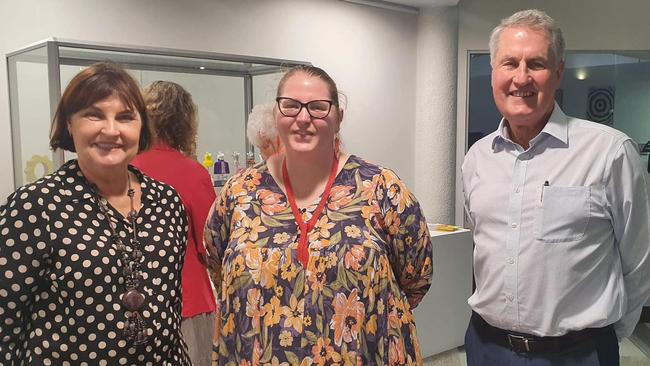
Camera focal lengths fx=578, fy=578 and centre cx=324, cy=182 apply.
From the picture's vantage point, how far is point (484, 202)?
1.91m

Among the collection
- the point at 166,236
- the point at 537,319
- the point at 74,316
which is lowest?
the point at 537,319

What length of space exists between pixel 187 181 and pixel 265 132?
430mm

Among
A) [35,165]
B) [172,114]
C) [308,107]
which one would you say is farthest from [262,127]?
[35,165]

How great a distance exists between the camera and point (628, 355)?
4.15 m

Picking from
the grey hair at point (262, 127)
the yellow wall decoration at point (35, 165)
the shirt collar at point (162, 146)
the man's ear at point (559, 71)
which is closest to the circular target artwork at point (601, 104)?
the grey hair at point (262, 127)

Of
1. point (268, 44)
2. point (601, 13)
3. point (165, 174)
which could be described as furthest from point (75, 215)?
point (601, 13)

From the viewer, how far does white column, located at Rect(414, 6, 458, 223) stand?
4.87 m

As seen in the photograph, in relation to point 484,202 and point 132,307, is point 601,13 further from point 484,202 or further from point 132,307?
point 132,307

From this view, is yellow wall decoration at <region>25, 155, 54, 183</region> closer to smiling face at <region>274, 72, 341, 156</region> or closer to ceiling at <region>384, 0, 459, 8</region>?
smiling face at <region>274, 72, 341, 156</region>

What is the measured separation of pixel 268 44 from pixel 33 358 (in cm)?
304

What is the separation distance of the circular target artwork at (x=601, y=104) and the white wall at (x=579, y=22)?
0.42 m

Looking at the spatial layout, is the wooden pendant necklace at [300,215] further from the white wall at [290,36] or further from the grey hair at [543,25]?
the white wall at [290,36]

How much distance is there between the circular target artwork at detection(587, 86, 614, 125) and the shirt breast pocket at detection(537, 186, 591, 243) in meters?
3.87

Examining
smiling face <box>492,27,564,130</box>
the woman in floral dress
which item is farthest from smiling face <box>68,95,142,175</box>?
smiling face <box>492,27,564,130</box>
